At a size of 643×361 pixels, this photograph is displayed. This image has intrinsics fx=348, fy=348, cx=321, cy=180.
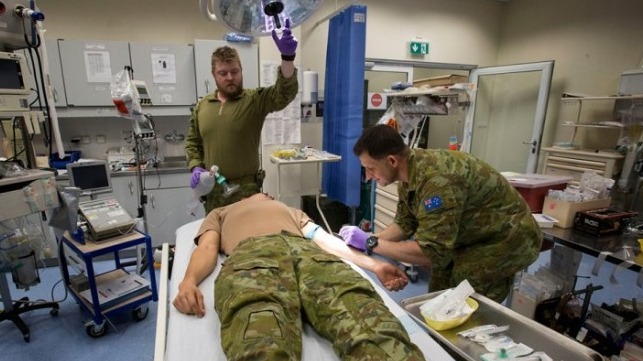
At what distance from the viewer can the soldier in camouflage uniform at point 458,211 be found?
4.26 feet

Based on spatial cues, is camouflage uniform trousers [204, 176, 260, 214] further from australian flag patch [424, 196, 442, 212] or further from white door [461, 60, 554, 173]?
white door [461, 60, 554, 173]

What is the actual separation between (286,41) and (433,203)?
3.13 feet

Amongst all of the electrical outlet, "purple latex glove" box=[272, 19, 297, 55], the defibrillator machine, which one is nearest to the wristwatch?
"purple latex glove" box=[272, 19, 297, 55]

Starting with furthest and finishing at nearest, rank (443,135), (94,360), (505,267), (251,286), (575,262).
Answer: (443,135), (575,262), (94,360), (505,267), (251,286)

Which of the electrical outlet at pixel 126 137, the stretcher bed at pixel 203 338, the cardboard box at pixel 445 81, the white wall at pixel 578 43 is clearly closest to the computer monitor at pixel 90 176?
the electrical outlet at pixel 126 137

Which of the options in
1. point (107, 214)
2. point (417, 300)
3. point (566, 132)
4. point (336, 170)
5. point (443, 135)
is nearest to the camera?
point (417, 300)

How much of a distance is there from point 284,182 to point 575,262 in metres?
2.50

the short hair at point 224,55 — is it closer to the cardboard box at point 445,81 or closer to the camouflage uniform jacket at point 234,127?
the camouflage uniform jacket at point 234,127

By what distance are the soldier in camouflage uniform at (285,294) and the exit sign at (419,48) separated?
11.8ft

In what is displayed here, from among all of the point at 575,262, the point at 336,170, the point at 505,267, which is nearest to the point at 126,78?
the point at 336,170

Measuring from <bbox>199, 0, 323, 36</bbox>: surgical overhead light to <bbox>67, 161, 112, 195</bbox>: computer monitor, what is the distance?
1720 millimetres

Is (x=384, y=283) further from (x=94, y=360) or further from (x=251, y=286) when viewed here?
(x=94, y=360)

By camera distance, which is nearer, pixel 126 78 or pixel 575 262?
pixel 575 262

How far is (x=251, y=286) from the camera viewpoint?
1.14 metres
